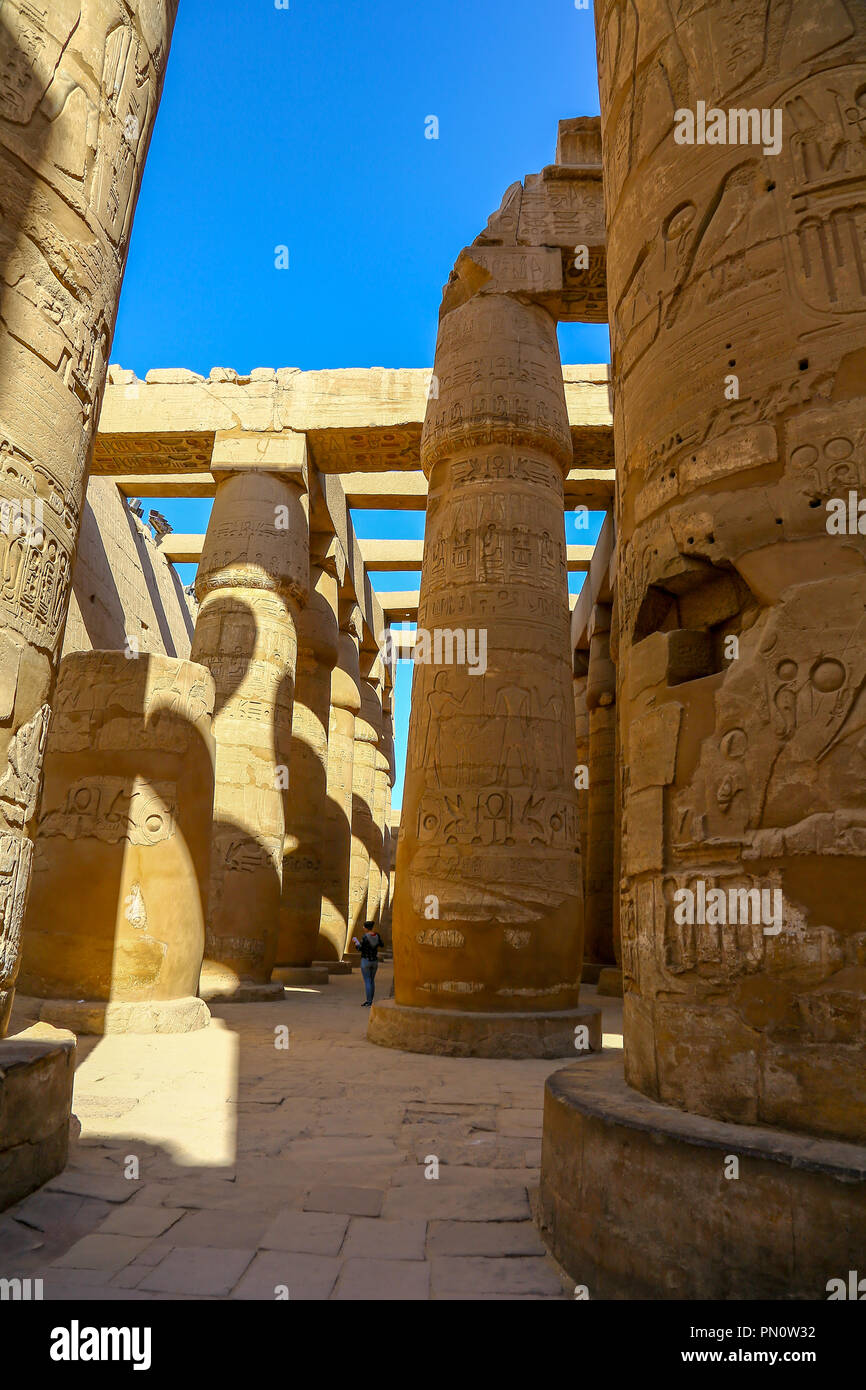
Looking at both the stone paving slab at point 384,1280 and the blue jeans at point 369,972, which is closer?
the stone paving slab at point 384,1280

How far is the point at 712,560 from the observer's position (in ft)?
8.95

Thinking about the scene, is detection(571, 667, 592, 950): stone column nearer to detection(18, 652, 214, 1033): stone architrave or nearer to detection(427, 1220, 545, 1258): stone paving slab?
detection(18, 652, 214, 1033): stone architrave

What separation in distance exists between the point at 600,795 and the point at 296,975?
552 centimetres

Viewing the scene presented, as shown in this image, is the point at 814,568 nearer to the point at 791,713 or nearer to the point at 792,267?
the point at 791,713

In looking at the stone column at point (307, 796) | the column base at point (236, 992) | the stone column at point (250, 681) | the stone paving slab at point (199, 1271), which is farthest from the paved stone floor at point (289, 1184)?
the stone column at point (307, 796)

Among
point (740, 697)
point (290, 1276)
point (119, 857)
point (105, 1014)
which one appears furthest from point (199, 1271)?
point (119, 857)

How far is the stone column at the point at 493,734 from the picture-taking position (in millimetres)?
6500

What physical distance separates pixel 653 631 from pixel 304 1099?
10.8ft

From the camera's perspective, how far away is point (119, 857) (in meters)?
6.45

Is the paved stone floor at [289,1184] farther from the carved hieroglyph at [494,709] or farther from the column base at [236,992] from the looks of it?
the column base at [236,992]

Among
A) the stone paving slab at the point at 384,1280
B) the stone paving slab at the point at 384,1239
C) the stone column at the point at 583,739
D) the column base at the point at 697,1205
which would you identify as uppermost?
the stone column at the point at 583,739

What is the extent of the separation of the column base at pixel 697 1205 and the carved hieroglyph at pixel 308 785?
10429mm

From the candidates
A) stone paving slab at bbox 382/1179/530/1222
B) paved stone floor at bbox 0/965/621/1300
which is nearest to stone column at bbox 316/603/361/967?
paved stone floor at bbox 0/965/621/1300

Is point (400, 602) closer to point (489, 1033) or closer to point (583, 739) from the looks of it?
point (583, 739)
